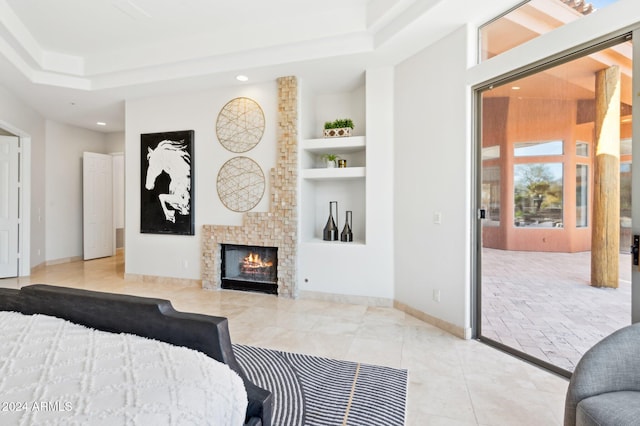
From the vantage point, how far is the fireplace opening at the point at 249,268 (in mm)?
4542

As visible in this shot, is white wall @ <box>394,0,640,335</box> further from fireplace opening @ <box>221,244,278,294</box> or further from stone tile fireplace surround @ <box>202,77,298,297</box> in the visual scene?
fireplace opening @ <box>221,244,278,294</box>

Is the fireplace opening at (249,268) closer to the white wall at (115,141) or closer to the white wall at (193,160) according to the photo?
the white wall at (193,160)

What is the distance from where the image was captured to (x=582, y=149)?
2268 mm

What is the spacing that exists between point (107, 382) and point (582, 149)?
2947 mm

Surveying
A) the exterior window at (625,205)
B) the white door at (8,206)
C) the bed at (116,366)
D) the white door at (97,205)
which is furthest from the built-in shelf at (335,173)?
the white door at (97,205)

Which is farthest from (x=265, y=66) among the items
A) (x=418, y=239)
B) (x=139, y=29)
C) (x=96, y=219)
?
(x=96, y=219)

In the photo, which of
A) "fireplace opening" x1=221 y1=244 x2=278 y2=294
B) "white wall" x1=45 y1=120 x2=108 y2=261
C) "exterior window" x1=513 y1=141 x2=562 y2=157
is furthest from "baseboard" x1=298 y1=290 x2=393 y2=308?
"white wall" x1=45 y1=120 x2=108 y2=261

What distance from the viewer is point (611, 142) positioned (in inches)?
83.0

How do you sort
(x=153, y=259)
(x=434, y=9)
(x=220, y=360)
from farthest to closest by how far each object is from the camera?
(x=153, y=259) < (x=434, y=9) < (x=220, y=360)

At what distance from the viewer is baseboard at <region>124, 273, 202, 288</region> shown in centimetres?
487

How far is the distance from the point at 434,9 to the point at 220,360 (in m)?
3.11

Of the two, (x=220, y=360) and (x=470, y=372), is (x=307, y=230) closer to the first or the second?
(x=470, y=372)

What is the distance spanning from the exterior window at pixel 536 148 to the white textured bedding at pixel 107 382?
2.69 metres

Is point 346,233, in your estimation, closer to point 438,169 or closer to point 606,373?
point 438,169
